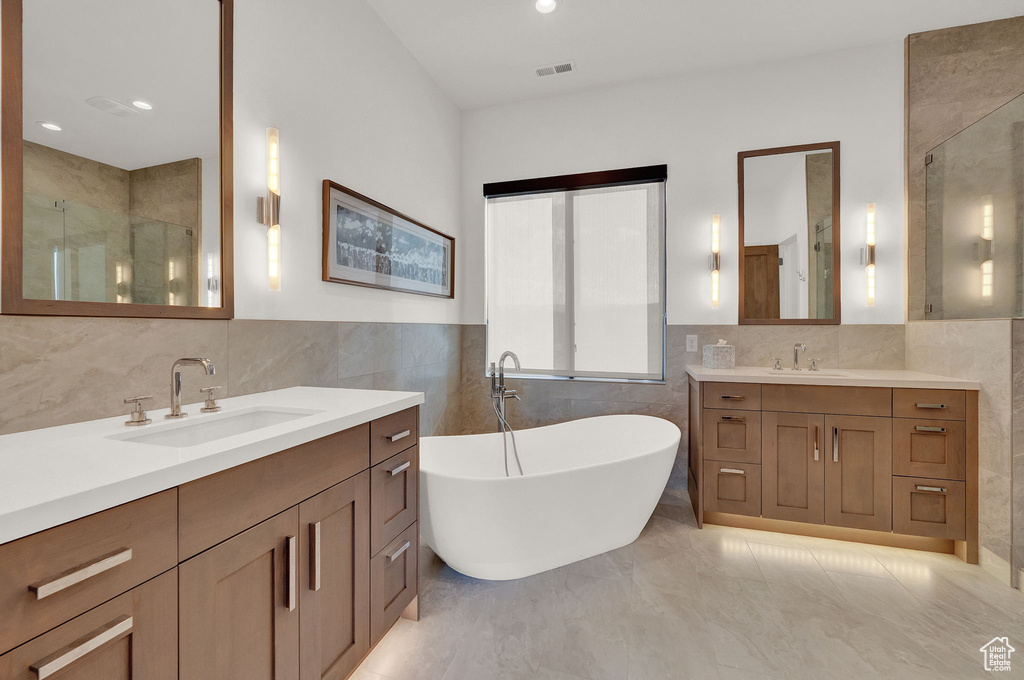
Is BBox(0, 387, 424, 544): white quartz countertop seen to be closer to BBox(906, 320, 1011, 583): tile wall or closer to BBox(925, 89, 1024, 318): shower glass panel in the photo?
BBox(906, 320, 1011, 583): tile wall

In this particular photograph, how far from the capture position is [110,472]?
2.61 feet

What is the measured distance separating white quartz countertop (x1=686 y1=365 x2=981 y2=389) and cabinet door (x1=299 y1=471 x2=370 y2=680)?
199cm

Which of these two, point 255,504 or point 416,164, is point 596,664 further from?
point 416,164

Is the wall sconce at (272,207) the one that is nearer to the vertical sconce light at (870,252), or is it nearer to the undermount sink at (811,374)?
the undermount sink at (811,374)

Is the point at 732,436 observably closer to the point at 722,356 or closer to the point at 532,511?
the point at 722,356

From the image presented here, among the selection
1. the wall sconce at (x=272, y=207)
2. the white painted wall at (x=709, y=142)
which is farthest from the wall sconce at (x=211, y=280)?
the white painted wall at (x=709, y=142)

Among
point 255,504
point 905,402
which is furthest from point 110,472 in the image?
point 905,402

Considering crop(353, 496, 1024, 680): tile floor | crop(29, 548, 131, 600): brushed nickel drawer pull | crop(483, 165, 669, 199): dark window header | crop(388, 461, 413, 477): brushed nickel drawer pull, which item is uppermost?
crop(483, 165, 669, 199): dark window header

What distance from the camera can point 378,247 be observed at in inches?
98.6

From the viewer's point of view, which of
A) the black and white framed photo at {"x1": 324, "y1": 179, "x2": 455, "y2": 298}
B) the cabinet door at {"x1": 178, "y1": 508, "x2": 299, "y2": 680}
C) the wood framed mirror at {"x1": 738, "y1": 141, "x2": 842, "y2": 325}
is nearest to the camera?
the cabinet door at {"x1": 178, "y1": 508, "x2": 299, "y2": 680}

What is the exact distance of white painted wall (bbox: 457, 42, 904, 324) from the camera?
282 cm

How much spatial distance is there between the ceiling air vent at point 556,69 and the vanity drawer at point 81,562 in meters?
3.17

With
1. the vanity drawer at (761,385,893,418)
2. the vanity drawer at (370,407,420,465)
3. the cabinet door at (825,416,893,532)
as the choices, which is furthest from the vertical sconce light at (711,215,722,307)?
the vanity drawer at (370,407,420,465)

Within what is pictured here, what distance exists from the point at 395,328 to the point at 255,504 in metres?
1.69
